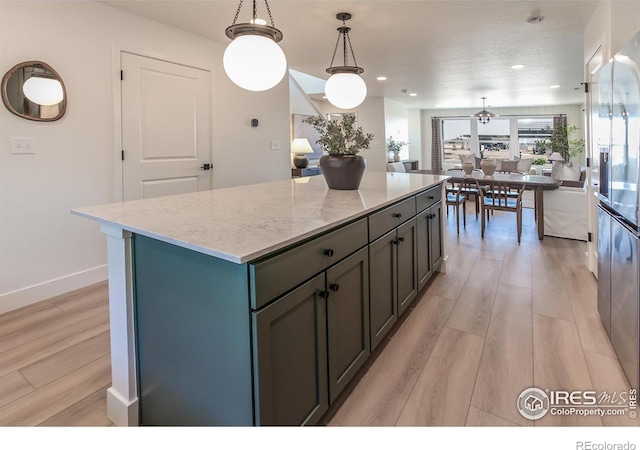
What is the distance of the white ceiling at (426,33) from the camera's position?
9.96ft

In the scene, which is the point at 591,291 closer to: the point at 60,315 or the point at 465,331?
the point at 465,331

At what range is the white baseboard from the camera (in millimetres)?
2576

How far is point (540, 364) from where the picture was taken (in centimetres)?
186

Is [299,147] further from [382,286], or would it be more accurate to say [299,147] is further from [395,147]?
[382,286]

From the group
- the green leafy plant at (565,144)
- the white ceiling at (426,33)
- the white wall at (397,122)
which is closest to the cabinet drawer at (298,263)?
the white ceiling at (426,33)

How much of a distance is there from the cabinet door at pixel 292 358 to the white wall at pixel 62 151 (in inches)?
97.3

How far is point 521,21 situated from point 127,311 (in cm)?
392

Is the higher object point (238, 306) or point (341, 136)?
point (341, 136)

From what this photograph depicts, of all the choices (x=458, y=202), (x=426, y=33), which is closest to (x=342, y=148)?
(x=426, y=33)

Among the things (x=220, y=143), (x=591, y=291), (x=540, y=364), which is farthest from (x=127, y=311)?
(x=591, y=291)

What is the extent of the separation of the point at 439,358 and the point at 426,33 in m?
3.25

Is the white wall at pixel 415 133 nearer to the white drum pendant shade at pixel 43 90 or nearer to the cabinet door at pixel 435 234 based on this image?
the cabinet door at pixel 435 234

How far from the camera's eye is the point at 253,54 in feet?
6.20

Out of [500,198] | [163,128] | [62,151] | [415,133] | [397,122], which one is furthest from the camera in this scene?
[415,133]
